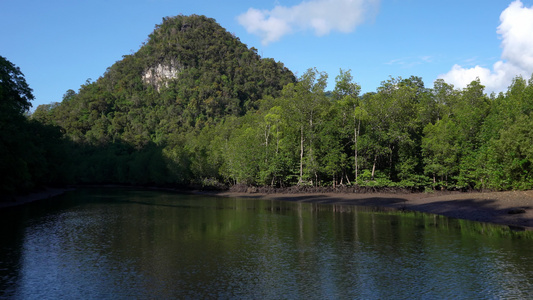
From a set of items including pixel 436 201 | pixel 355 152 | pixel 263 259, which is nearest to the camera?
pixel 263 259

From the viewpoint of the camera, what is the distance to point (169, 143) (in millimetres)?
142000

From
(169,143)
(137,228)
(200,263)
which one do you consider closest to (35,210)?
(137,228)

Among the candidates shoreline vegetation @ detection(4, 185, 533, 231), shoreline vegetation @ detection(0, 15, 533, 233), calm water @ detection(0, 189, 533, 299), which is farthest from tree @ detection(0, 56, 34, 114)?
calm water @ detection(0, 189, 533, 299)

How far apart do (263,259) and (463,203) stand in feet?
113

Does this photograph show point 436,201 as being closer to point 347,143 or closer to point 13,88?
point 347,143

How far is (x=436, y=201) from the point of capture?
2141 inches

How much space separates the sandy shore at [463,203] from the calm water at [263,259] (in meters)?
3.56

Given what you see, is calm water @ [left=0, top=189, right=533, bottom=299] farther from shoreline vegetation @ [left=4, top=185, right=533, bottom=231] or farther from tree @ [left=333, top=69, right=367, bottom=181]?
tree @ [left=333, top=69, right=367, bottom=181]

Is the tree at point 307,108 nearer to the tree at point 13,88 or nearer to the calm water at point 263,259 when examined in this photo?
the calm water at point 263,259

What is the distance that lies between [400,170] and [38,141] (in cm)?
6937

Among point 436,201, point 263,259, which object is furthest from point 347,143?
point 263,259

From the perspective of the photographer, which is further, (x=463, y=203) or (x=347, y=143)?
(x=347, y=143)

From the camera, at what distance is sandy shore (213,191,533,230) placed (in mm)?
40062

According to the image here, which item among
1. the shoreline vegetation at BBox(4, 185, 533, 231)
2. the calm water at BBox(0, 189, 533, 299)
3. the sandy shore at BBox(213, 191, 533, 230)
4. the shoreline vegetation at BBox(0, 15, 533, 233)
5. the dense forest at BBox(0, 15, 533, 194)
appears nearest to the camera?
the calm water at BBox(0, 189, 533, 299)
